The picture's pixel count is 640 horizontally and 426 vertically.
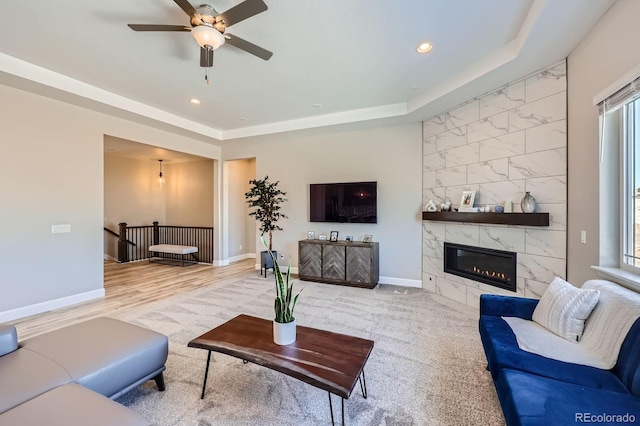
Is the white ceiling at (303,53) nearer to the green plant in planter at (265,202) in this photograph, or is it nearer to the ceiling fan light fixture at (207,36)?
the ceiling fan light fixture at (207,36)

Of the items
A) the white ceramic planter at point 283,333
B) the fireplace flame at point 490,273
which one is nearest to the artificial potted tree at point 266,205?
the fireplace flame at point 490,273

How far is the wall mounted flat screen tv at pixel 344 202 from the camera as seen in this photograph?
17.0ft

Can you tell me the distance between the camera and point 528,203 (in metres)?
3.13

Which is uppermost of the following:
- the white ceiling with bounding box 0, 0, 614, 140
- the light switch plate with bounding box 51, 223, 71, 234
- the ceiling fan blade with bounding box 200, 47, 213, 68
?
the white ceiling with bounding box 0, 0, 614, 140

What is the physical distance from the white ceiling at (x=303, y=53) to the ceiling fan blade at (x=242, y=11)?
0.24 meters

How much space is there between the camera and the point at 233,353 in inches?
72.7

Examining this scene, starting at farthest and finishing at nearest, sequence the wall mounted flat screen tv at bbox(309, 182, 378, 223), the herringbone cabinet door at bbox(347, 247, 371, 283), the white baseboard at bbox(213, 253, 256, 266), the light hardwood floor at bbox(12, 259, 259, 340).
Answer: the white baseboard at bbox(213, 253, 256, 266) < the wall mounted flat screen tv at bbox(309, 182, 378, 223) < the herringbone cabinet door at bbox(347, 247, 371, 283) < the light hardwood floor at bbox(12, 259, 259, 340)

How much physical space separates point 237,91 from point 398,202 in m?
3.25

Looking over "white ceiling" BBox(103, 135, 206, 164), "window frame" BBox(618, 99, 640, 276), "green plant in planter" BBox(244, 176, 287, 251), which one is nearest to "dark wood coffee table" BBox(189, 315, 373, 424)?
"window frame" BBox(618, 99, 640, 276)

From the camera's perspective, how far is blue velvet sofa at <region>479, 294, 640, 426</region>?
1.23m

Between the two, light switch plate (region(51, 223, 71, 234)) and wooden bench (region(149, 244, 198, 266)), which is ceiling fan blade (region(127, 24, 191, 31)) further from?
wooden bench (region(149, 244, 198, 266))

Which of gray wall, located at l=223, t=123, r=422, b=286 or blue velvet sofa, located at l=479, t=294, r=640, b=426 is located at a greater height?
gray wall, located at l=223, t=123, r=422, b=286

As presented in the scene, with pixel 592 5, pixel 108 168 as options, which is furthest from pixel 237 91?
pixel 108 168

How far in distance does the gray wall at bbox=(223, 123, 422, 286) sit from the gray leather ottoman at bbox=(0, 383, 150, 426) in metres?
4.49
